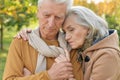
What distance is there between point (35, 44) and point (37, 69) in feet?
0.65

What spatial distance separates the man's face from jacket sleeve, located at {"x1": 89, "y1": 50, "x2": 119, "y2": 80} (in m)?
0.41

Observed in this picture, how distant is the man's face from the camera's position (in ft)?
9.07

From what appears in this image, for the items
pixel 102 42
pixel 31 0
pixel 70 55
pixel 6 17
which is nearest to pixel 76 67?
pixel 70 55

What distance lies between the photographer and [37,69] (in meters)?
2.84

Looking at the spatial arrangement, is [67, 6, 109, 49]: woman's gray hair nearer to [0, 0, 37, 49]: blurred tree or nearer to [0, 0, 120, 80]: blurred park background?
[0, 0, 120, 80]: blurred park background

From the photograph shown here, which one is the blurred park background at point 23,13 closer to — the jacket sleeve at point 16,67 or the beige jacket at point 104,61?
the jacket sleeve at point 16,67

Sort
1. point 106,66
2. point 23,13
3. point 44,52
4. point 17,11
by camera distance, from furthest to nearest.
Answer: point 23,13
point 17,11
point 44,52
point 106,66

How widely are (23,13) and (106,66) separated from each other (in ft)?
26.8

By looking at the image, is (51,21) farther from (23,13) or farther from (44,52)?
(23,13)

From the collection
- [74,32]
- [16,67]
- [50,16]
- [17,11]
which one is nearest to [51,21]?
[50,16]

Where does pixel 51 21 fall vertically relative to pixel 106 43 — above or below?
above

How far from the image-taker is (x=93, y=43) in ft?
9.38

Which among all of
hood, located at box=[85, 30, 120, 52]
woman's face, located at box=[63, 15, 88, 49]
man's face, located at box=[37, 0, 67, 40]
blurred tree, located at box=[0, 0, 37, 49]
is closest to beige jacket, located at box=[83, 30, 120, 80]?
hood, located at box=[85, 30, 120, 52]

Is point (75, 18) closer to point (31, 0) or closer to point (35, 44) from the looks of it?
point (35, 44)
